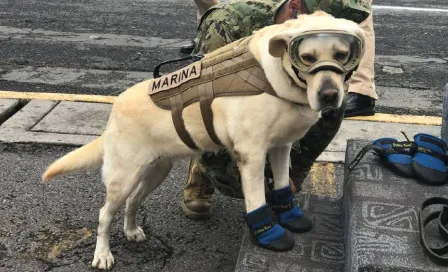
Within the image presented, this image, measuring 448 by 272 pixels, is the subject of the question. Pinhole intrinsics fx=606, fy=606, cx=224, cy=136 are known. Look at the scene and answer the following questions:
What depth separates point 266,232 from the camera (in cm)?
253

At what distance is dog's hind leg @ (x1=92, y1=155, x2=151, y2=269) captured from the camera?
267cm

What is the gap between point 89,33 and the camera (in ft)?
25.0

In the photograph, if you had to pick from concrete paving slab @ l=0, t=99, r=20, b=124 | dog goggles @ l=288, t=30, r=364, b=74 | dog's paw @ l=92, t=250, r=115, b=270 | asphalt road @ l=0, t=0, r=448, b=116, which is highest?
dog goggles @ l=288, t=30, r=364, b=74

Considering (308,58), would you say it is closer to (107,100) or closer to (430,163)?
(430,163)

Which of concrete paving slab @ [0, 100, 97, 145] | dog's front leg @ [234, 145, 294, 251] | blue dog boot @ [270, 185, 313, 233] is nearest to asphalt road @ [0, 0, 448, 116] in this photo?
concrete paving slab @ [0, 100, 97, 145]

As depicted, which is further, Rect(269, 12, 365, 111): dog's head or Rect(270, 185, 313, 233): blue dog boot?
Rect(270, 185, 313, 233): blue dog boot

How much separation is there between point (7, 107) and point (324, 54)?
326 centimetres

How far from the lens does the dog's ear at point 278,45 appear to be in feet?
7.12

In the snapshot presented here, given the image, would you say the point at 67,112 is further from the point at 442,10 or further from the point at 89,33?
the point at 442,10

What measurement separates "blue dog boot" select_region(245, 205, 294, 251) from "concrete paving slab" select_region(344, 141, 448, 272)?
26 cm

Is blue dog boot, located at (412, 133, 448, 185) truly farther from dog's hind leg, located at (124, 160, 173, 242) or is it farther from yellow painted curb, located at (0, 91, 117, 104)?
yellow painted curb, located at (0, 91, 117, 104)

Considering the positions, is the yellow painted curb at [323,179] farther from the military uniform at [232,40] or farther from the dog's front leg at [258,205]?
the dog's front leg at [258,205]

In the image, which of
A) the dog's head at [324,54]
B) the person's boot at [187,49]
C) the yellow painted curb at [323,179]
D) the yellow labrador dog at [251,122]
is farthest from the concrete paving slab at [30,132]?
the dog's head at [324,54]

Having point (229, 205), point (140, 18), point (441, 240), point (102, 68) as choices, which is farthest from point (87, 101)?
point (140, 18)
